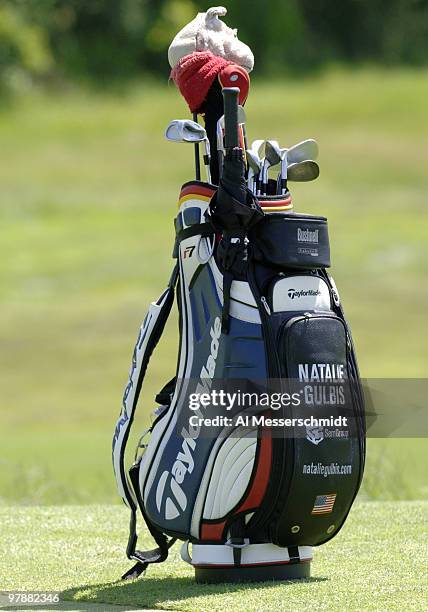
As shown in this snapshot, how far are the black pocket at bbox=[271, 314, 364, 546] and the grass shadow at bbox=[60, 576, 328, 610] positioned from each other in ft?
0.51

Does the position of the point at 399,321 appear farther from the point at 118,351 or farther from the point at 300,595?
the point at 300,595

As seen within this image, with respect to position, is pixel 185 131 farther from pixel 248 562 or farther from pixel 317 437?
pixel 248 562

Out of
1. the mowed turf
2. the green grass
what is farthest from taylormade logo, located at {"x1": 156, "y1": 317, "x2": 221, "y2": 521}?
the mowed turf

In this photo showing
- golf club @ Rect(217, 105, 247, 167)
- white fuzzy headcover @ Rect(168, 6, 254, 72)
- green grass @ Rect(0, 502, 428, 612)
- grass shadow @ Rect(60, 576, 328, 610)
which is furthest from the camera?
white fuzzy headcover @ Rect(168, 6, 254, 72)

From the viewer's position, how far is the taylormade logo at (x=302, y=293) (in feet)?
13.6

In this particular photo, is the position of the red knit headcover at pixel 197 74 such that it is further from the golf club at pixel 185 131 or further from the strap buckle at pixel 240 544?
the strap buckle at pixel 240 544

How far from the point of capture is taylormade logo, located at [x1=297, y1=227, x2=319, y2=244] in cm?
415

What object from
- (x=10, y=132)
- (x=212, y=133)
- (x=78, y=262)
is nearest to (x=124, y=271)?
(x=78, y=262)

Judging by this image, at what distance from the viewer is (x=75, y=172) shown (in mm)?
29547

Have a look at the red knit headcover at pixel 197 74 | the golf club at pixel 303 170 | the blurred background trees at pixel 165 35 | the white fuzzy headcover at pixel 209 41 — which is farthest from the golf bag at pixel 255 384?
the blurred background trees at pixel 165 35

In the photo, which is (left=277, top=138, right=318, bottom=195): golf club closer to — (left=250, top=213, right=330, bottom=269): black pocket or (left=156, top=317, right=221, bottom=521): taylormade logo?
(left=250, top=213, right=330, bottom=269): black pocket

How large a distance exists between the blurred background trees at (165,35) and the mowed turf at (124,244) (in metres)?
1.10

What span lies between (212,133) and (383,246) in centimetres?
1771

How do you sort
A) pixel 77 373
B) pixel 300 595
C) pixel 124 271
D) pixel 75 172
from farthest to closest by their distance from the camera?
1. pixel 75 172
2. pixel 124 271
3. pixel 77 373
4. pixel 300 595
